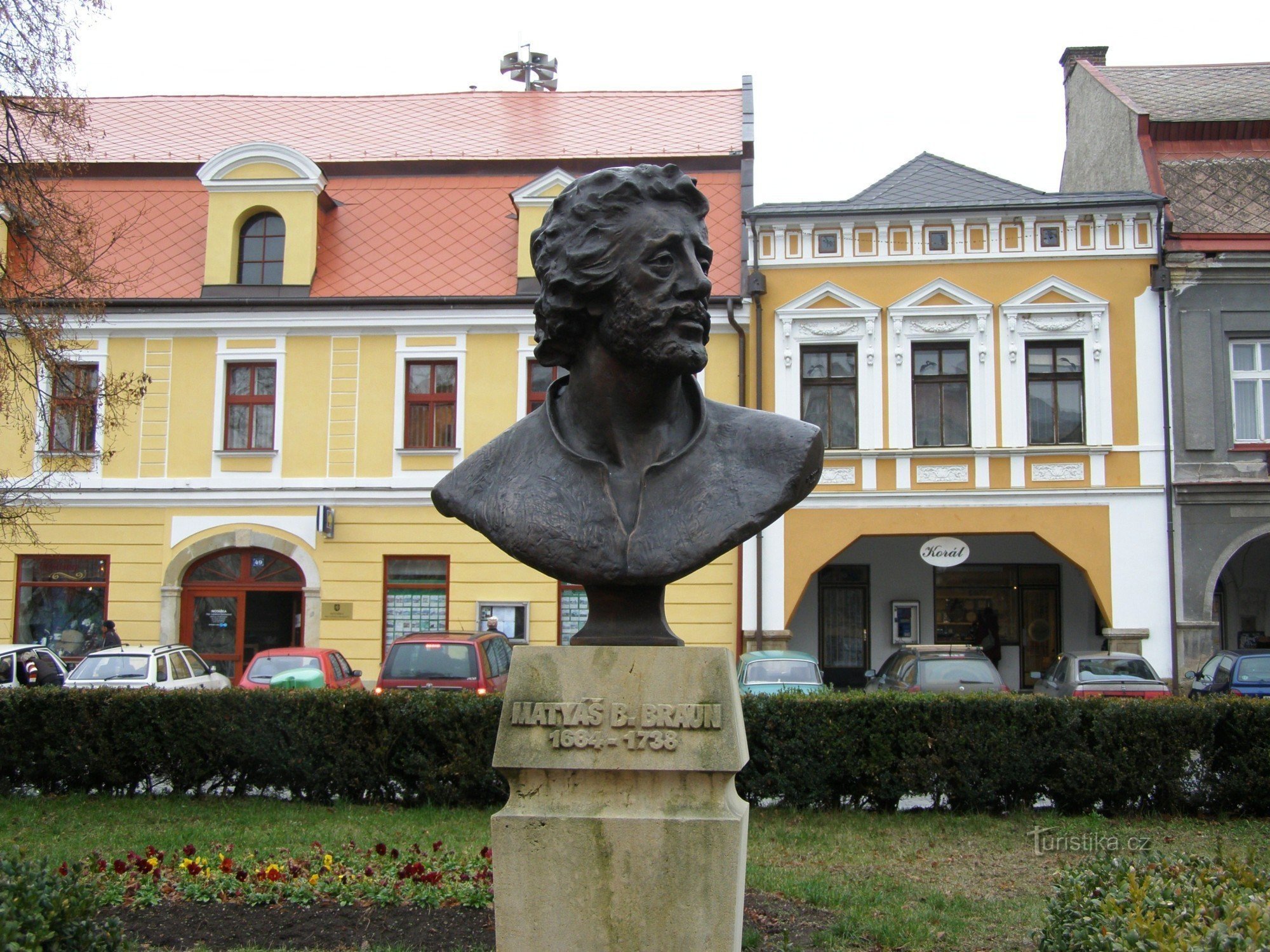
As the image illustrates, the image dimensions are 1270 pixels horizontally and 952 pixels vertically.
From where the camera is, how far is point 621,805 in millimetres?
3889

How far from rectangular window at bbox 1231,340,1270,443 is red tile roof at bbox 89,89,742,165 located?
9292 millimetres

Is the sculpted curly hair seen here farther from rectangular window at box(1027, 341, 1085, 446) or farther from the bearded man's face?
rectangular window at box(1027, 341, 1085, 446)

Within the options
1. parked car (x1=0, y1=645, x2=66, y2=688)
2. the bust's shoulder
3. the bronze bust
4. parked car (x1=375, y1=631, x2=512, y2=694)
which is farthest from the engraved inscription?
parked car (x1=0, y1=645, x2=66, y2=688)

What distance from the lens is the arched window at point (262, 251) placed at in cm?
2061

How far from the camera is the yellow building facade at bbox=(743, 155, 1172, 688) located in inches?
744

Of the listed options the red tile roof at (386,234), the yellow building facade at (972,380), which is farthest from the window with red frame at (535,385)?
the yellow building facade at (972,380)

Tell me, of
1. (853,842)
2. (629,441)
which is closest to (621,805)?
(629,441)

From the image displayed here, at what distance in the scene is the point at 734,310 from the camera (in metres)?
19.5

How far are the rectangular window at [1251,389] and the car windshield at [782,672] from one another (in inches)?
369

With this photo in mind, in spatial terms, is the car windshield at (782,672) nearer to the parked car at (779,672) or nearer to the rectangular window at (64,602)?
the parked car at (779,672)

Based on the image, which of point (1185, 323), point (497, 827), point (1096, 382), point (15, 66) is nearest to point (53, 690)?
point (15, 66)

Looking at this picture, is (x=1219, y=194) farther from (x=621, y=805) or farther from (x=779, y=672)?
(x=621, y=805)

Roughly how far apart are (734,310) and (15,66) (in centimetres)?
1120

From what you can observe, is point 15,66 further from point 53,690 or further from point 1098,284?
point 1098,284
